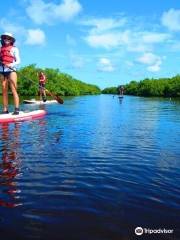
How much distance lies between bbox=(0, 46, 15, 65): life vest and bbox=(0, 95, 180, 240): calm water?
5.02 metres

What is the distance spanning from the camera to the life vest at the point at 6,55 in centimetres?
1591

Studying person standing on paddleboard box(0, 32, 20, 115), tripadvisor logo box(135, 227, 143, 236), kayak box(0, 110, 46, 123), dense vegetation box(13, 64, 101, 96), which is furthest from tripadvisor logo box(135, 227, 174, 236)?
dense vegetation box(13, 64, 101, 96)

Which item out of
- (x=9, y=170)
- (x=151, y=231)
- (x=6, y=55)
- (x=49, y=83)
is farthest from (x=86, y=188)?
(x=49, y=83)

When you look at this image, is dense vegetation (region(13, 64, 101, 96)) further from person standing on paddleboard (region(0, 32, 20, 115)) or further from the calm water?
the calm water

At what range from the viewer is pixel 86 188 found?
6.68 meters

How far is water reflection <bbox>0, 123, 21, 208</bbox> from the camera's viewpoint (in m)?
5.99

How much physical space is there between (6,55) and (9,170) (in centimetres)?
912

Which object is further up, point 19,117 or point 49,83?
point 49,83

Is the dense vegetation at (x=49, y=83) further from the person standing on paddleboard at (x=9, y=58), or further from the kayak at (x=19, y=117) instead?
the person standing on paddleboard at (x=9, y=58)

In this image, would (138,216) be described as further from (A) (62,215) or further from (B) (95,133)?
(B) (95,133)

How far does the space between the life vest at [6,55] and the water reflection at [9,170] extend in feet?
13.3

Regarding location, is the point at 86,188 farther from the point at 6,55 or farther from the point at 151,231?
the point at 6,55

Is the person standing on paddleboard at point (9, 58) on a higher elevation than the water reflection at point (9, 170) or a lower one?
higher

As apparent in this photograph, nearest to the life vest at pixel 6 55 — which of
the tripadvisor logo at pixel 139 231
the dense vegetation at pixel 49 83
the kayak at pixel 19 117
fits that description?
the kayak at pixel 19 117
